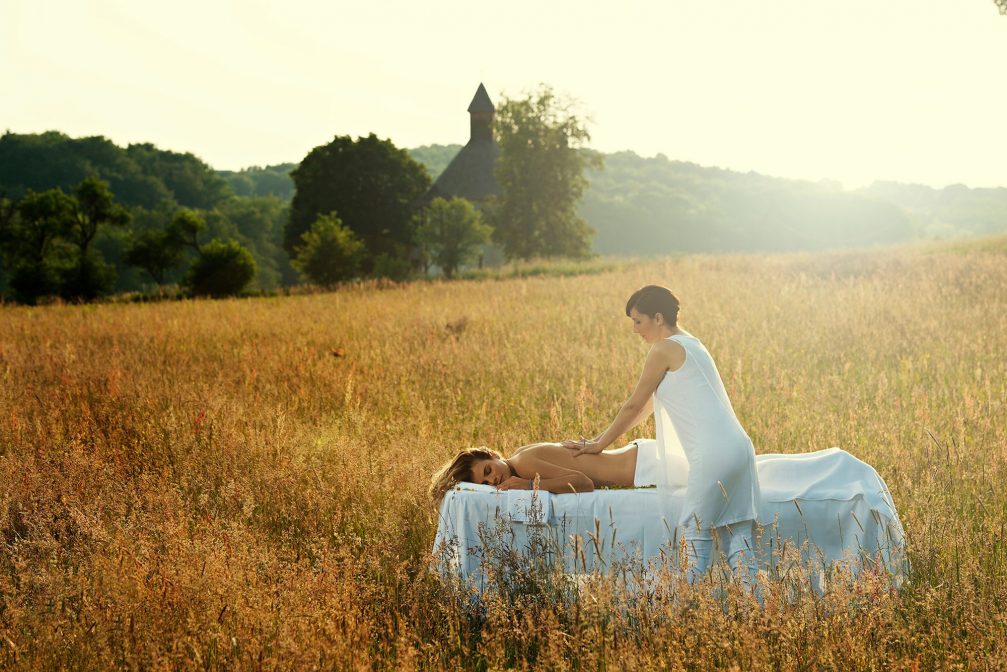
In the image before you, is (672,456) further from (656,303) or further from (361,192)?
(361,192)

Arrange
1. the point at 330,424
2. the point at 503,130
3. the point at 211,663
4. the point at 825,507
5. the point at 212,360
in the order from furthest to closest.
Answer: the point at 503,130
the point at 212,360
the point at 330,424
the point at 825,507
the point at 211,663

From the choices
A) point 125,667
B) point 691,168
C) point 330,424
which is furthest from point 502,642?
point 691,168

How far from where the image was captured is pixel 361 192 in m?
48.2

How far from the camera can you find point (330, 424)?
21.5 ft

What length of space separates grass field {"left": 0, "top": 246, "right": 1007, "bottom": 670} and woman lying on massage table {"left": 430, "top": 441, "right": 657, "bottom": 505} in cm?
29

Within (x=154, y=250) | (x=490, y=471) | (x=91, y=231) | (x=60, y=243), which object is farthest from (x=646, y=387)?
(x=60, y=243)

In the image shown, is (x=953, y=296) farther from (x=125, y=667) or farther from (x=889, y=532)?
(x=125, y=667)

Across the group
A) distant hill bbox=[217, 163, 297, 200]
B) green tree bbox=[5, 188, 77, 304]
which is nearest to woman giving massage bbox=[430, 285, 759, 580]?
green tree bbox=[5, 188, 77, 304]

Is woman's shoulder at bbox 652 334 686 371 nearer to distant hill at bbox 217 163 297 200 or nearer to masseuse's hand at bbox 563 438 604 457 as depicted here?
masseuse's hand at bbox 563 438 604 457

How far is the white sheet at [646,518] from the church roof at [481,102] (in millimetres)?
56885

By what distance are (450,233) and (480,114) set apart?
25001 millimetres

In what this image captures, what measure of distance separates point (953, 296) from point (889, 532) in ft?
32.3

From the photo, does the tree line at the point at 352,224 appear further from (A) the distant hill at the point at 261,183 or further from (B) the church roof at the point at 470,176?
(A) the distant hill at the point at 261,183

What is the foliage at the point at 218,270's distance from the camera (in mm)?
33125
